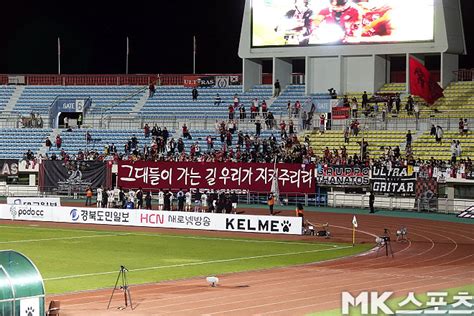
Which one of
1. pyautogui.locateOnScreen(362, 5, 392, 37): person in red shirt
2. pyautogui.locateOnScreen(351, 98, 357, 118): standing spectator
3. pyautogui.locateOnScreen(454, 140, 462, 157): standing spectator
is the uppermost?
pyautogui.locateOnScreen(362, 5, 392, 37): person in red shirt

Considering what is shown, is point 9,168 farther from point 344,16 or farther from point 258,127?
point 344,16

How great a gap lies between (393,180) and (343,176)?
2935 mm

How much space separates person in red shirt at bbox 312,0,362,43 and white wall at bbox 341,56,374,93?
8.08 feet

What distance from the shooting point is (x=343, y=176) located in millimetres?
55344

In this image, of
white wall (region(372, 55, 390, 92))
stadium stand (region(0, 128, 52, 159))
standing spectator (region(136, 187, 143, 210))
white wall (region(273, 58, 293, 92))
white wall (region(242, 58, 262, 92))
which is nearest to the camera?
standing spectator (region(136, 187, 143, 210))

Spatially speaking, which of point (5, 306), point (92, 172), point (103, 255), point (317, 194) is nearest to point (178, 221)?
point (103, 255)

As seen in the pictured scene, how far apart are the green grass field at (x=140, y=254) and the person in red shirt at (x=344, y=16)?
2442 cm

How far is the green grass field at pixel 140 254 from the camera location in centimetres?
2958

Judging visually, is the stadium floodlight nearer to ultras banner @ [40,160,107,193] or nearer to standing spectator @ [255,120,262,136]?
ultras banner @ [40,160,107,193]

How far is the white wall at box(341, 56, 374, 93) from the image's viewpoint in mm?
64375

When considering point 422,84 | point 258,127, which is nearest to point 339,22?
point 422,84

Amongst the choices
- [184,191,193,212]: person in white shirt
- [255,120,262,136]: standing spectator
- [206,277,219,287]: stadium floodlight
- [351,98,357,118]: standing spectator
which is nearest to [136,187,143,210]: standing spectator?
[184,191,193,212]: person in white shirt

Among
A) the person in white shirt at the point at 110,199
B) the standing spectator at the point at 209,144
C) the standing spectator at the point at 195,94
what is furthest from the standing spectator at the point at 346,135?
the standing spectator at the point at 195,94

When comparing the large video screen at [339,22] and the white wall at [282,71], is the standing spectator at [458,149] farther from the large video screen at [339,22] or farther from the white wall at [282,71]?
the white wall at [282,71]
